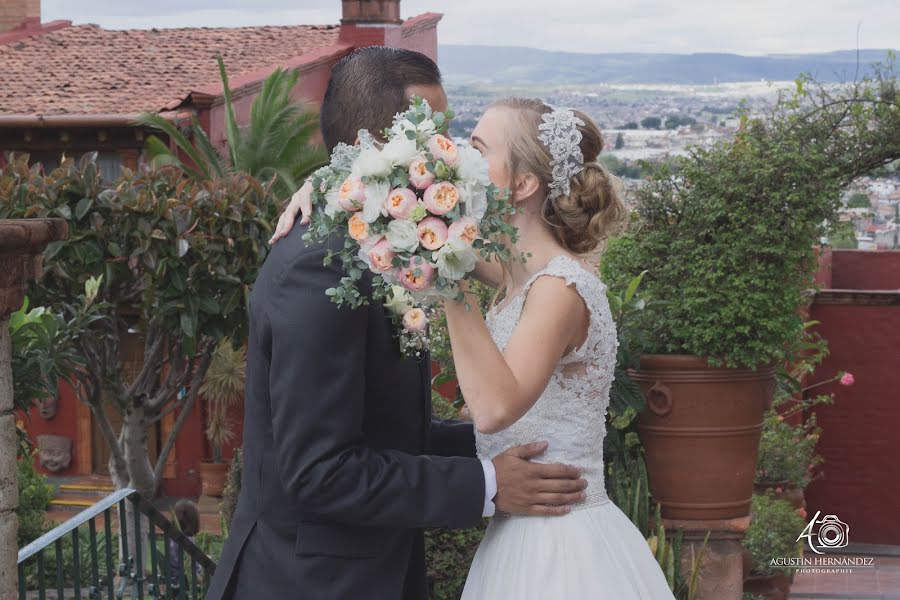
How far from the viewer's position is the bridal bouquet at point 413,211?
189 centimetres

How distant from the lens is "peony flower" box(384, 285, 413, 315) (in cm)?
202

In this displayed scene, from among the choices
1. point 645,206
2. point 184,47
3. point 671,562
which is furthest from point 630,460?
point 184,47

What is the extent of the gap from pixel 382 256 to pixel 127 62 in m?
19.8

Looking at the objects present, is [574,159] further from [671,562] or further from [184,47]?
[184,47]

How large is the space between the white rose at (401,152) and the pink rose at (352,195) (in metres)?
0.07

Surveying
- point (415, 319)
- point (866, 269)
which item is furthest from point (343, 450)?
point (866, 269)

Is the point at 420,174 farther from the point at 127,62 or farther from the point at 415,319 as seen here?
the point at 127,62

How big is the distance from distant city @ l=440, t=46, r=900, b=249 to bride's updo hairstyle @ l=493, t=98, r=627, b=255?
12cm

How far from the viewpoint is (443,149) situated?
1923 mm

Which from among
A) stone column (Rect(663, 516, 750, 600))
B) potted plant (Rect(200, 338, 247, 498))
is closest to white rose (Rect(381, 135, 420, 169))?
stone column (Rect(663, 516, 750, 600))

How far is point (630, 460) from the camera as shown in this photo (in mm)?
4203

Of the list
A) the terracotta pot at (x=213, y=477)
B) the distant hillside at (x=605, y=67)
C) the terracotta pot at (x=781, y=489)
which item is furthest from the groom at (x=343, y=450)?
the distant hillside at (x=605, y=67)

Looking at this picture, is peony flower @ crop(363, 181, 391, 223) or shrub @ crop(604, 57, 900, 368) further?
shrub @ crop(604, 57, 900, 368)

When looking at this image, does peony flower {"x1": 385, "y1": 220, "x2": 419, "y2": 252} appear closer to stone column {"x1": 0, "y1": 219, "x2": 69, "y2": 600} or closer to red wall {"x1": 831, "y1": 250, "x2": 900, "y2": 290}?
stone column {"x1": 0, "y1": 219, "x2": 69, "y2": 600}
